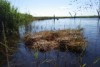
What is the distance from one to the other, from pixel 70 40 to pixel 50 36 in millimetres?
2163

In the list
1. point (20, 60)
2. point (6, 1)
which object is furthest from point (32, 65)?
point (6, 1)

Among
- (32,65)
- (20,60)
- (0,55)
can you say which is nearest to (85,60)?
(32,65)

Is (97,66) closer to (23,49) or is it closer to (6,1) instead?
(23,49)

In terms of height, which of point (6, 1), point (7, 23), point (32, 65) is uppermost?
point (6, 1)

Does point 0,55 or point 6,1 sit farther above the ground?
point 6,1

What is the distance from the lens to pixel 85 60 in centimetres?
921

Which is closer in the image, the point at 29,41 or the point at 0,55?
the point at 0,55

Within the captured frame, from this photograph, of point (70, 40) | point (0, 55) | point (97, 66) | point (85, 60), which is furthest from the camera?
point (70, 40)

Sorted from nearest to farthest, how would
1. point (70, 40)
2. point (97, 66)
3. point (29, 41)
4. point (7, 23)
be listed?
point (97, 66) < point (70, 40) < point (29, 41) < point (7, 23)

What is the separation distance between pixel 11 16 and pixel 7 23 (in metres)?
0.84

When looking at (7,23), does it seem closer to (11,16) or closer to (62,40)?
(11,16)

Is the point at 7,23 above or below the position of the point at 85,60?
above

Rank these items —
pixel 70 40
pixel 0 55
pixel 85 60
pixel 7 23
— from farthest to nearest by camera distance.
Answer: pixel 7 23
pixel 70 40
pixel 0 55
pixel 85 60

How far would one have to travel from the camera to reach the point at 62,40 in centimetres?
1229
